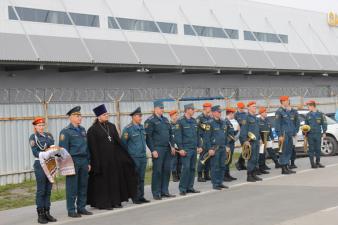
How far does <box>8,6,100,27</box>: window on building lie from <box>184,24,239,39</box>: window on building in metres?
5.72

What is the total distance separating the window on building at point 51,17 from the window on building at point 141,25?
3.06 ft

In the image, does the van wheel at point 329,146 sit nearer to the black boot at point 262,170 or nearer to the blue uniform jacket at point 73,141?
the black boot at point 262,170

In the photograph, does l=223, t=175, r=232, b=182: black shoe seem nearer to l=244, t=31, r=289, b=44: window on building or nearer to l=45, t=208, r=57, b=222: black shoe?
l=45, t=208, r=57, b=222: black shoe

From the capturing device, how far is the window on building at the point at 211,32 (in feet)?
95.9

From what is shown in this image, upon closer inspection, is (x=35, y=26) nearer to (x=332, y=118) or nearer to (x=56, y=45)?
(x=56, y=45)

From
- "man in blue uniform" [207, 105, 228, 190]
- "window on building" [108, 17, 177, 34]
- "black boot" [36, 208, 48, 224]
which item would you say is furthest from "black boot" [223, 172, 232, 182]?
"window on building" [108, 17, 177, 34]

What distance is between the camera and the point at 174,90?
26.3 meters

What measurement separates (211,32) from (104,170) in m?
20.6

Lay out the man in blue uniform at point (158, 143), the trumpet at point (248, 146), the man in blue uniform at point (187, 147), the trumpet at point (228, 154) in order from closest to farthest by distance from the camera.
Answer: the man in blue uniform at point (158, 143)
the man in blue uniform at point (187, 147)
the trumpet at point (228, 154)
the trumpet at point (248, 146)

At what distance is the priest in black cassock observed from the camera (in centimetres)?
1054

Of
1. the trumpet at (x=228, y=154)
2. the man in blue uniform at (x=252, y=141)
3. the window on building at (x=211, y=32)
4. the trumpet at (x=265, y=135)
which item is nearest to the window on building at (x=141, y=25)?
the window on building at (x=211, y=32)

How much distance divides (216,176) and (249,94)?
1809 cm

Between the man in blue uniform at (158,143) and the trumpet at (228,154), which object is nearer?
the man in blue uniform at (158,143)

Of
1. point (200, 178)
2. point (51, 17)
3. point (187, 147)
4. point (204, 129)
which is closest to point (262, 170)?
point (200, 178)
